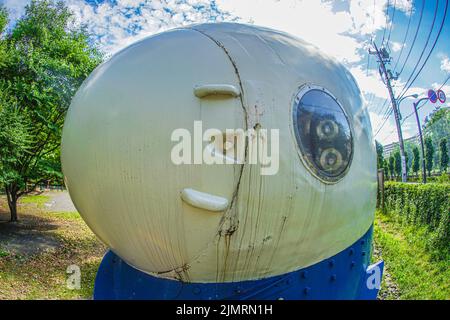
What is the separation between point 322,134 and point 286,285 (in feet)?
2.89

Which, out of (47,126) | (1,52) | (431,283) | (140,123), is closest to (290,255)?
(140,123)

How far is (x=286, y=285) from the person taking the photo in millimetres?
2012

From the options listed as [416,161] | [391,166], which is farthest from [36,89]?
[391,166]

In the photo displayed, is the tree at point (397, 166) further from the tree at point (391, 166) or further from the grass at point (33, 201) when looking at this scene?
the grass at point (33, 201)

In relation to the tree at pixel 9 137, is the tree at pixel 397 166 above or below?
below

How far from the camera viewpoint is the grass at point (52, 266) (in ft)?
23.2

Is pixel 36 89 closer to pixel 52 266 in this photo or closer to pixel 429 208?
pixel 52 266

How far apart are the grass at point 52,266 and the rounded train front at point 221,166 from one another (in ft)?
18.8

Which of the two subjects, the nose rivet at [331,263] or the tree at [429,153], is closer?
the nose rivet at [331,263]

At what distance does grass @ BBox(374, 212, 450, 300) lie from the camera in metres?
6.51

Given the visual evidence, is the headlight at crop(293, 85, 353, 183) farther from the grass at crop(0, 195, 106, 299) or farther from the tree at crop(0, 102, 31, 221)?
the tree at crop(0, 102, 31, 221)

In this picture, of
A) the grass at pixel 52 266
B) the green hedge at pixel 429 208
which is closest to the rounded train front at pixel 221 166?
the grass at pixel 52 266

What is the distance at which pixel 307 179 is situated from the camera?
1.90 metres

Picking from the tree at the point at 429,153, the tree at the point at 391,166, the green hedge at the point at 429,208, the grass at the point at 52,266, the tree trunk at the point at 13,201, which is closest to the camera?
the grass at the point at 52,266
